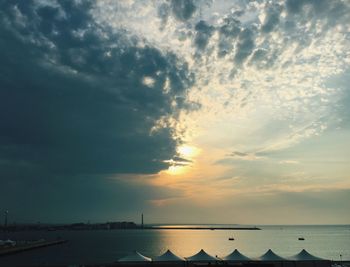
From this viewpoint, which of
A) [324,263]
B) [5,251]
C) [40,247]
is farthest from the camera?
[40,247]

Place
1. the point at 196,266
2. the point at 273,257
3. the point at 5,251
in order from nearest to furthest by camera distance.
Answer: the point at 196,266, the point at 273,257, the point at 5,251

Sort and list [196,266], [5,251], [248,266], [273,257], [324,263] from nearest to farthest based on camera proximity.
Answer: [248,266] < [196,266] < [273,257] < [324,263] < [5,251]

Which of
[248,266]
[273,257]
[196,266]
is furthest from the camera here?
[273,257]

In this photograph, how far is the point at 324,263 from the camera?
49781mm

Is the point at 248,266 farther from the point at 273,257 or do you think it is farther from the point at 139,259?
the point at 139,259

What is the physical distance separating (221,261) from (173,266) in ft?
19.1

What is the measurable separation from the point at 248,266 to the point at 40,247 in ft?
374

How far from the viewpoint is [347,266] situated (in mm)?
50406

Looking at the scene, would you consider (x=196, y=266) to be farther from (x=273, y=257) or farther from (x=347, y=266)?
(x=347, y=266)

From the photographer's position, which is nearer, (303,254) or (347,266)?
(303,254)

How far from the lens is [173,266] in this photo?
44.4 m

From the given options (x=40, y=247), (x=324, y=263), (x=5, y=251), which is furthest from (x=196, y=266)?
(x=40, y=247)

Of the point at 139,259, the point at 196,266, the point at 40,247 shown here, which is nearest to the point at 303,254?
the point at 196,266

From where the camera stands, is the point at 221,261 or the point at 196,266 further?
the point at 221,261
